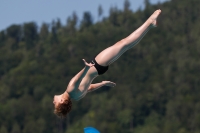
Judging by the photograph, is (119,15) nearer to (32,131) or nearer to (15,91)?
(15,91)

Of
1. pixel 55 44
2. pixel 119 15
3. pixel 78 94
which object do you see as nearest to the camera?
pixel 78 94

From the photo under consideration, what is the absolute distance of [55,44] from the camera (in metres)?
184

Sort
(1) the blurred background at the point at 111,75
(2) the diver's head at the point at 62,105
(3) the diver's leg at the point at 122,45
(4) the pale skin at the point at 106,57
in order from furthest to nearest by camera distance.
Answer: (1) the blurred background at the point at 111,75, (3) the diver's leg at the point at 122,45, (4) the pale skin at the point at 106,57, (2) the diver's head at the point at 62,105

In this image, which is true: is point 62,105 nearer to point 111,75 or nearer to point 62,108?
point 62,108

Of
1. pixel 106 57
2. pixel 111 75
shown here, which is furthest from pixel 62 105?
pixel 111 75

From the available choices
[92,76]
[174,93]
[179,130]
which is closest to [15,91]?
[174,93]

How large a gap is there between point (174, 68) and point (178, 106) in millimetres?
26419

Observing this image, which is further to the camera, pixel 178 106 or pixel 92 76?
pixel 178 106

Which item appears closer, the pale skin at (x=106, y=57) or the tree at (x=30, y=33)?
the pale skin at (x=106, y=57)

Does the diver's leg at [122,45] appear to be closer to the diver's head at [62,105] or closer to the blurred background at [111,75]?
the diver's head at [62,105]

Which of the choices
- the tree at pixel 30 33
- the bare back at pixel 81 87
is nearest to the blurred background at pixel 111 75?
the tree at pixel 30 33

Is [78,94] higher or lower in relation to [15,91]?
lower

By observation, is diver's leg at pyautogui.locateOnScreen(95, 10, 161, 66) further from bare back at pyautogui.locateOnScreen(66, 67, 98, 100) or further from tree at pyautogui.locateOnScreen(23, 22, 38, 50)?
tree at pyautogui.locateOnScreen(23, 22, 38, 50)

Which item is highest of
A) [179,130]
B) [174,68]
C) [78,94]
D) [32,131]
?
[174,68]
